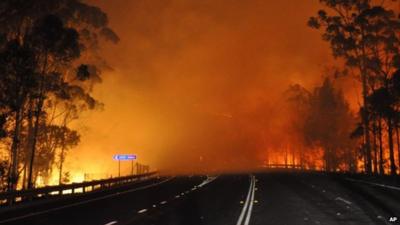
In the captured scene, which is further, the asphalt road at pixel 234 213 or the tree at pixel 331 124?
the tree at pixel 331 124

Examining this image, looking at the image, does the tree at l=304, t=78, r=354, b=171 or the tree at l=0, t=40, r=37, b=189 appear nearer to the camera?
the tree at l=0, t=40, r=37, b=189

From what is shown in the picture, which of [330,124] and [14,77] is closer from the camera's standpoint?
[14,77]

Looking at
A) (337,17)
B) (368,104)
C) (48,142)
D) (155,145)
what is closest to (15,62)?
(48,142)

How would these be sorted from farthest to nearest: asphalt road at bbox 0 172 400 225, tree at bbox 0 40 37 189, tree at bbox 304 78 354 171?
tree at bbox 304 78 354 171, tree at bbox 0 40 37 189, asphalt road at bbox 0 172 400 225

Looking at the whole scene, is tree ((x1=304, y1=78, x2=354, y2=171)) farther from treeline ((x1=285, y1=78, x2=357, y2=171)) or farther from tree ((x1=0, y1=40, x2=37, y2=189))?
tree ((x1=0, y1=40, x2=37, y2=189))

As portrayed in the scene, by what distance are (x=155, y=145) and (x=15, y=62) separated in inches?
4053

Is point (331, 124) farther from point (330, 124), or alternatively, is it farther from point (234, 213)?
point (234, 213)

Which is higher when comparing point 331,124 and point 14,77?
point 331,124

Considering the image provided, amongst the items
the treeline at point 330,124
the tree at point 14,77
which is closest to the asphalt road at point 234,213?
the tree at point 14,77

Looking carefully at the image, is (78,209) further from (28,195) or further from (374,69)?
(374,69)

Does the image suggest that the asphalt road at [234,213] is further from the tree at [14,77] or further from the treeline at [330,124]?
the treeline at [330,124]

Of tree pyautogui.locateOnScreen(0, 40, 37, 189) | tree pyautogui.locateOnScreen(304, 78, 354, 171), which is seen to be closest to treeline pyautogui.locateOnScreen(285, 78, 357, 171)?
tree pyautogui.locateOnScreen(304, 78, 354, 171)

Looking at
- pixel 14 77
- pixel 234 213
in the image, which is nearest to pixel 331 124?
pixel 14 77

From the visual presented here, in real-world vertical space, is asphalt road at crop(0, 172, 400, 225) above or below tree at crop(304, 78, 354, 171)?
below
